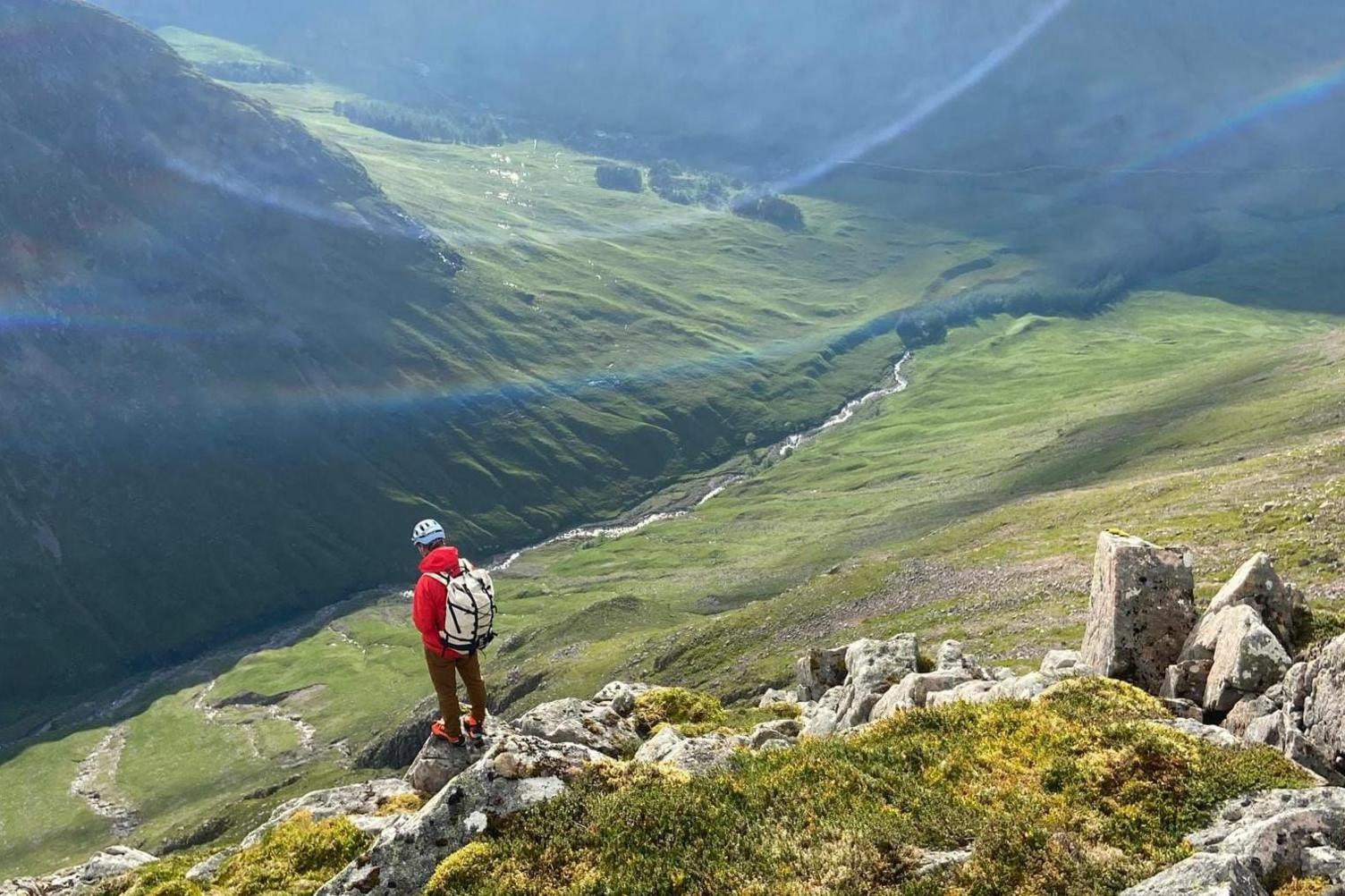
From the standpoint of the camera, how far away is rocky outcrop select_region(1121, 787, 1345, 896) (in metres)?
12.5

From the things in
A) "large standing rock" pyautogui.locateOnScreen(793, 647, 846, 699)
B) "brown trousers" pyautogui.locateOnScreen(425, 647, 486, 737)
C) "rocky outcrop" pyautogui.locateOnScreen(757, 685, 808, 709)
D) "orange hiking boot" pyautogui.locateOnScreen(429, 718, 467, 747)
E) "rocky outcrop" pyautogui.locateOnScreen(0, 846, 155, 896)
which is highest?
"brown trousers" pyautogui.locateOnScreen(425, 647, 486, 737)

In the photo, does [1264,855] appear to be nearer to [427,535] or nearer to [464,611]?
[464,611]

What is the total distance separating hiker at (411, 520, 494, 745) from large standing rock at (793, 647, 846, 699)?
77.5 ft

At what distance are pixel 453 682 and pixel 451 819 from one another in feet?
17.6

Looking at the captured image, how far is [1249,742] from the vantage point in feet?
61.5

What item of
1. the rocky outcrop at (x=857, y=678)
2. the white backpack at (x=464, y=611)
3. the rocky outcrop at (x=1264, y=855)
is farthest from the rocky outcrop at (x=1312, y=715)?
the white backpack at (x=464, y=611)

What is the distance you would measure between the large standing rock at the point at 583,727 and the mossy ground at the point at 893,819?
5991mm

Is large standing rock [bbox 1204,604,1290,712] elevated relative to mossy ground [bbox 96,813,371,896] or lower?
lower

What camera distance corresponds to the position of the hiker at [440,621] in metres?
22.2

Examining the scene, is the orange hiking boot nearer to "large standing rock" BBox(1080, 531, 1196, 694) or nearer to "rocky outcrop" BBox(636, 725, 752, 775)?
"rocky outcrop" BBox(636, 725, 752, 775)

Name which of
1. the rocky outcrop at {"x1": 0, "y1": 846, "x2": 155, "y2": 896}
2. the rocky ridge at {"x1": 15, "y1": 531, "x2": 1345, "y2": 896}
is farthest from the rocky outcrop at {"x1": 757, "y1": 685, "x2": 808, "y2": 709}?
the rocky outcrop at {"x1": 0, "y1": 846, "x2": 155, "y2": 896}

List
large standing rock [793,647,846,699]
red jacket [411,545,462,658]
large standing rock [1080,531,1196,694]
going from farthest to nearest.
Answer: large standing rock [793,647,846,699] < large standing rock [1080,531,1196,694] < red jacket [411,545,462,658]

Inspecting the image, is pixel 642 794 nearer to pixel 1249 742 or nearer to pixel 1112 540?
pixel 1249 742

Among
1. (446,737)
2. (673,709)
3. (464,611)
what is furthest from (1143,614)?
(446,737)
